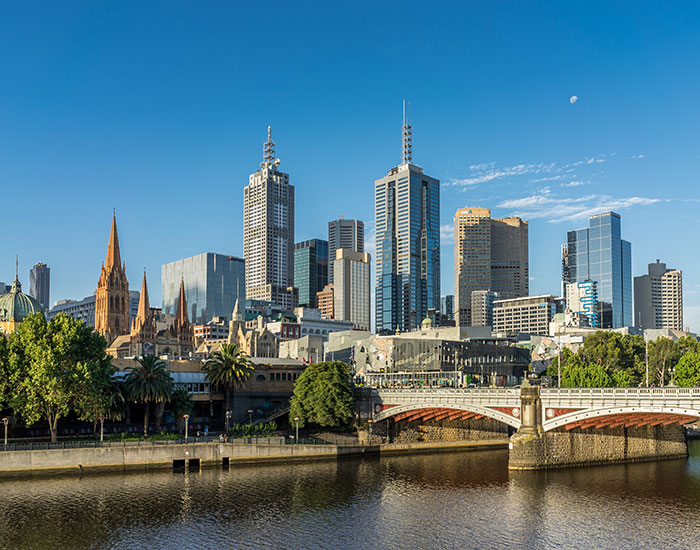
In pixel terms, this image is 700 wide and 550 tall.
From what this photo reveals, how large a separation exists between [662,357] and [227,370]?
9608 cm

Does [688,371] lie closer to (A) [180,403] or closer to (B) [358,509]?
(B) [358,509]

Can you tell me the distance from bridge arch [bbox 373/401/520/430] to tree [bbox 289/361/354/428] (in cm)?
564

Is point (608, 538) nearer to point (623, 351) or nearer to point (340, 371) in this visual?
point (340, 371)

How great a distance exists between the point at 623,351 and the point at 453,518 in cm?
10347

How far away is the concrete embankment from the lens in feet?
301

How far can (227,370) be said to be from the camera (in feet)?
420

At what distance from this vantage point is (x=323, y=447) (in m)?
109

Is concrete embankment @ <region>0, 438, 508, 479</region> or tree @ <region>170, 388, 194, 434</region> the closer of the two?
concrete embankment @ <region>0, 438, 508, 479</region>

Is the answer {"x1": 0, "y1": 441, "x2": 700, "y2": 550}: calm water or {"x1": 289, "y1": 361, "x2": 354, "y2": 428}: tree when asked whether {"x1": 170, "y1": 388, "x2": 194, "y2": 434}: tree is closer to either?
{"x1": 289, "y1": 361, "x2": 354, "y2": 428}: tree

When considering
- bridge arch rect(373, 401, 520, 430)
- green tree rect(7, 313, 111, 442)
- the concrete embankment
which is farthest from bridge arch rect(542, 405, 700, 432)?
green tree rect(7, 313, 111, 442)

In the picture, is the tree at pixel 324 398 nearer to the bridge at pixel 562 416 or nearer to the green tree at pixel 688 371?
the bridge at pixel 562 416

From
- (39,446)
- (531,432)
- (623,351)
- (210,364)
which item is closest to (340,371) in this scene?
(210,364)

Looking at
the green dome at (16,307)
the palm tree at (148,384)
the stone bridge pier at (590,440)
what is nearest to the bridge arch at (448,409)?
the stone bridge pier at (590,440)

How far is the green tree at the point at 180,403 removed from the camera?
119375mm
